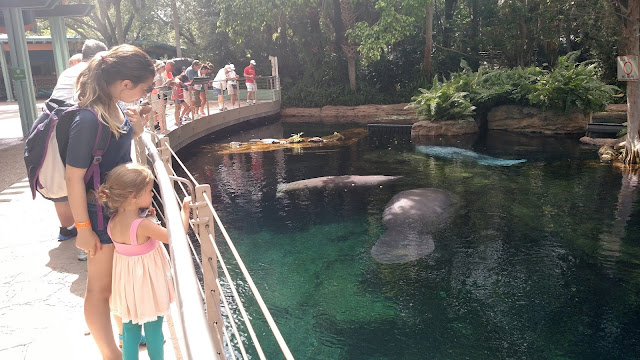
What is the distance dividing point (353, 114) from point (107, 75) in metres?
22.6

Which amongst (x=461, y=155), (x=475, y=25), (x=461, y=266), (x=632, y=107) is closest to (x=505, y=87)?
(x=461, y=155)

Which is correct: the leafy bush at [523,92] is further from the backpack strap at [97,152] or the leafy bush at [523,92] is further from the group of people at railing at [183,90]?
the backpack strap at [97,152]

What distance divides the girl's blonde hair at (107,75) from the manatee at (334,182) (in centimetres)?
907

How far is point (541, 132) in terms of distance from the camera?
18.8 metres

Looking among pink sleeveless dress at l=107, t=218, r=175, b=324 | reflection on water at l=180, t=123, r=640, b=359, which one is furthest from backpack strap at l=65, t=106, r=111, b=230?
reflection on water at l=180, t=123, r=640, b=359

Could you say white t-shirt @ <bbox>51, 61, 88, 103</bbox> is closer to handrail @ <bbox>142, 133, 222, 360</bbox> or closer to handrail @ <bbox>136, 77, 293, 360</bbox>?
handrail @ <bbox>136, 77, 293, 360</bbox>

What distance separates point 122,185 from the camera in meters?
2.69

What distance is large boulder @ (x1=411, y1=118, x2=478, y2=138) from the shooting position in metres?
18.9

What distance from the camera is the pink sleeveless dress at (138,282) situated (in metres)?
2.74

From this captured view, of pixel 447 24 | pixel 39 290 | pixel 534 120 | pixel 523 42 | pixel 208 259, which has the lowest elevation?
pixel 534 120

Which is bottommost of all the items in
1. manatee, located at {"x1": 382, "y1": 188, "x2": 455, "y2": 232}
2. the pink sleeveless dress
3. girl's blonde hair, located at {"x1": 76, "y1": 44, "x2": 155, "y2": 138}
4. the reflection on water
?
the reflection on water

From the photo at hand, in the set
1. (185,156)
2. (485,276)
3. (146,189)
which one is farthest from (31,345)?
(185,156)

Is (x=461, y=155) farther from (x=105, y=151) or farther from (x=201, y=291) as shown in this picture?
(x=201, y=291)

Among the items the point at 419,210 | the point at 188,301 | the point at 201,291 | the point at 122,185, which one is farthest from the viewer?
the point at 419,210
